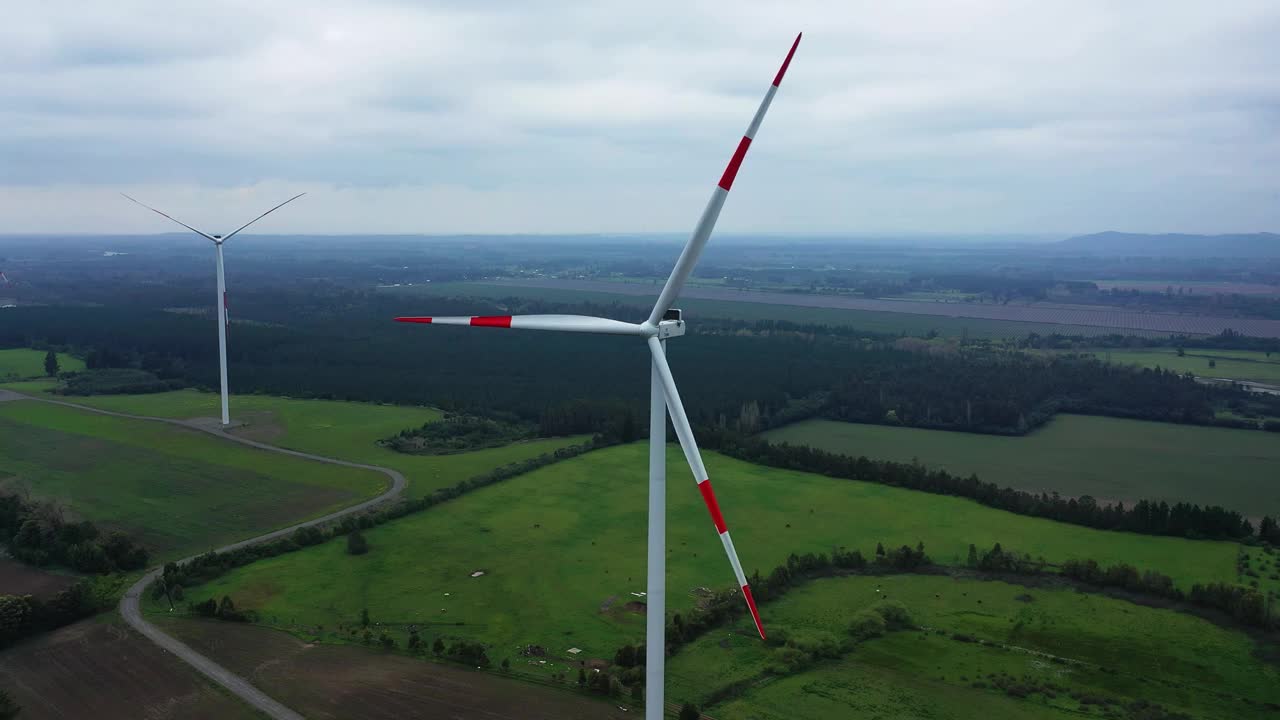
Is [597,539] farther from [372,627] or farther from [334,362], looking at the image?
[334,362]

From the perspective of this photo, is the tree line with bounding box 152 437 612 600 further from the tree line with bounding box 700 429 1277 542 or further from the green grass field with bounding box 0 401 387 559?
the tree line with bounding box 700 429 1277 542

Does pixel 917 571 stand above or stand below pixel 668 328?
below

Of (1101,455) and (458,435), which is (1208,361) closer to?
(1101,455)

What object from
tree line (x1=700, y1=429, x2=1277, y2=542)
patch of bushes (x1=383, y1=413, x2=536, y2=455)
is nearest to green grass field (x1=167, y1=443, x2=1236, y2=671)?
tree line (x1=700, y1=429, x2=1277, y2=542)

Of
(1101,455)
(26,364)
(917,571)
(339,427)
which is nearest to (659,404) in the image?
(917,571)

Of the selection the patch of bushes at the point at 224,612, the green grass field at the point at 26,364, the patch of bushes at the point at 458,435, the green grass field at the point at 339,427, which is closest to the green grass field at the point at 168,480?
the green grass field at the point at 339,427

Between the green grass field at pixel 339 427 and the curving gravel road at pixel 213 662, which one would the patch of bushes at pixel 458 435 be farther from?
the curving gravel road at pixel 213 662

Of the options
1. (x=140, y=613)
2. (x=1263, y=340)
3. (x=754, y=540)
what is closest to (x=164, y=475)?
(x=140, y=613)
